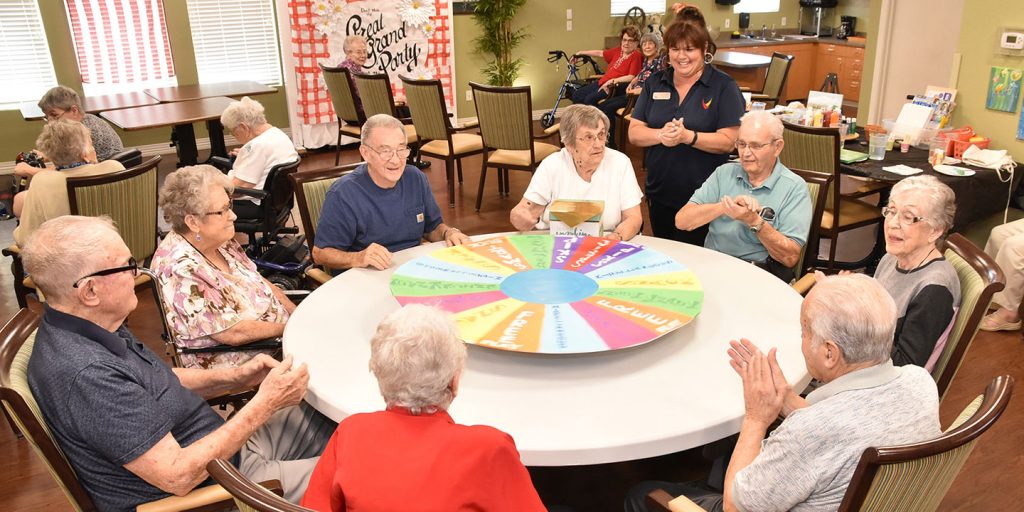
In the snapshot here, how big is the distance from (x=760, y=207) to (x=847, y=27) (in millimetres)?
8436

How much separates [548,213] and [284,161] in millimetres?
1963

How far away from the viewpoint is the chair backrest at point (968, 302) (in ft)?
6.94

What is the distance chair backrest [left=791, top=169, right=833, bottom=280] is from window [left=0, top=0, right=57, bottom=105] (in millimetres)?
6781

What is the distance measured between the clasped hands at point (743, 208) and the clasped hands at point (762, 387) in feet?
3.22

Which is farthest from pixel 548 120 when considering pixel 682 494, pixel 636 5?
pixel 682 494

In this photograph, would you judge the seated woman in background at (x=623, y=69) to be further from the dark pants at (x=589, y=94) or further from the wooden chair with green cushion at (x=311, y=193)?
the wooden chair with green cushion at (x=311, y=193)

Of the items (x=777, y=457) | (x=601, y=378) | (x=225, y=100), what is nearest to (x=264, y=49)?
(x=225, y=100)

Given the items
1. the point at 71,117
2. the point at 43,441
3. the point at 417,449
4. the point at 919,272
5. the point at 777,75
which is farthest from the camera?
the point at 777,75

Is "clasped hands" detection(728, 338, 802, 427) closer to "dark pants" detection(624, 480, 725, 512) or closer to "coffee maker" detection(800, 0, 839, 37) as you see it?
"dark pants" detection(624, 480, 725, 512)

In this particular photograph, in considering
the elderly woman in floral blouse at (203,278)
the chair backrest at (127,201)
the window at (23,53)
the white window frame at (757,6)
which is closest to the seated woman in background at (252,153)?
the chair backrest at (127,201)

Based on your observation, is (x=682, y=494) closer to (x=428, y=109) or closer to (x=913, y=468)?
(x=913, y=468)

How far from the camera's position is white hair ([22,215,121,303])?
5.88 ft

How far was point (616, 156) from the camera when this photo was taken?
10.7 feet

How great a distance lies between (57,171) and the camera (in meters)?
3.74
